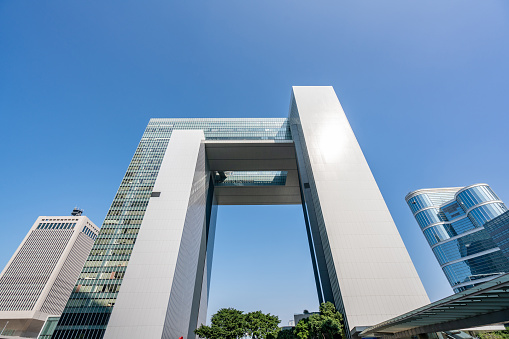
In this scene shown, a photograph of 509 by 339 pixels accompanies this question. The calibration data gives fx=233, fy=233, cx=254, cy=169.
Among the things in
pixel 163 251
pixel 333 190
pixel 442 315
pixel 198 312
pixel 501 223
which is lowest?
pixel 442 315

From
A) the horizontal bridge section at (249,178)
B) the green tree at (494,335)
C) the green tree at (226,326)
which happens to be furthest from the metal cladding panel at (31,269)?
the green tree at (494,335)

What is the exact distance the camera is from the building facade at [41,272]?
87188 millimetres

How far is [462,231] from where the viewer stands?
294ft

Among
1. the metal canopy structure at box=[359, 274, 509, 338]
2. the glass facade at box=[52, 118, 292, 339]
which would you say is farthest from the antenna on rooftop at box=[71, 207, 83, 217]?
the metal canopy structure at box=[359, 274, 509, 338]

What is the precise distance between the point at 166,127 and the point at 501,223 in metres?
99.7

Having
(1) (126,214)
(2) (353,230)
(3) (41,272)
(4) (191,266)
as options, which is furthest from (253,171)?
(3) (41,272)

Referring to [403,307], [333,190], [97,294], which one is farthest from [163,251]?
[403,307]

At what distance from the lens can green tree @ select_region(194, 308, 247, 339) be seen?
26812 mm

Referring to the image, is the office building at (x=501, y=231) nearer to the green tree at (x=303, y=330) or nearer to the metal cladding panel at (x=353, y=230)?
the metal cladding panel at (x=353, y=230)

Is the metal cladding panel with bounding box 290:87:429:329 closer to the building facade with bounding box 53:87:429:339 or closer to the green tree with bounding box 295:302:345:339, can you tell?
the building facade with bounding box 53:87:429:339

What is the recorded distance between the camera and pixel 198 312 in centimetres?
3806

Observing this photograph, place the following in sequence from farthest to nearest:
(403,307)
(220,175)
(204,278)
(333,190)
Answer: (220,175)
(204,278)
(333,190)
(403,307)

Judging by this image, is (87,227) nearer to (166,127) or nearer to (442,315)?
(166,127)

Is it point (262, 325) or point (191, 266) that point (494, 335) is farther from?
point (191, 266)
